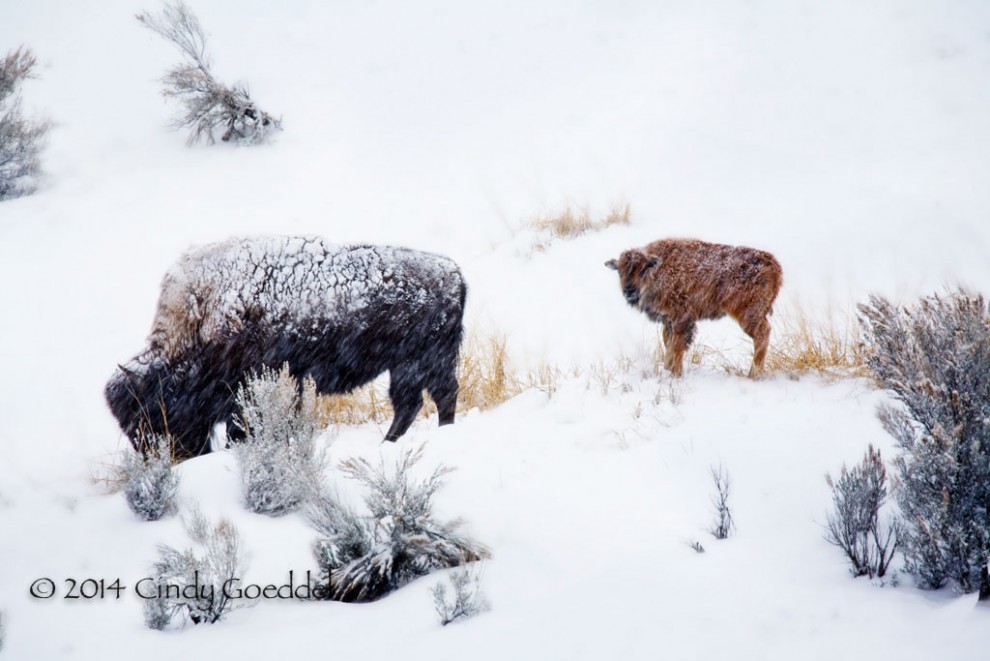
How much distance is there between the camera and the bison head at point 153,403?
377cm

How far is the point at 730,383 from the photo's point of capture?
394 cm

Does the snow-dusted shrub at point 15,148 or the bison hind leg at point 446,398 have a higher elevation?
the snow-dusted shrub at point 15,148

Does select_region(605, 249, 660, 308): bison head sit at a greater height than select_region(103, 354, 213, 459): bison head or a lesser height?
greater

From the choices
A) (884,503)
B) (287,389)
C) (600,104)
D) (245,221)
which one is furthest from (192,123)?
(884,503)

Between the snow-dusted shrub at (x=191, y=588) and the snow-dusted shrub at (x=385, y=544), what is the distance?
33cm

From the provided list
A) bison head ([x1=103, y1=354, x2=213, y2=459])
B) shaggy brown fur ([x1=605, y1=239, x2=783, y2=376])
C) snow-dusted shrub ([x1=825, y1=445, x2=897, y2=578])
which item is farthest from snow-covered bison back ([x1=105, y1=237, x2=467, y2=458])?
snow-dusted shrub ([x1=825, y1=445, x2=897, y2=578])

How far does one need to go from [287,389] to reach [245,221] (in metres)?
7.54

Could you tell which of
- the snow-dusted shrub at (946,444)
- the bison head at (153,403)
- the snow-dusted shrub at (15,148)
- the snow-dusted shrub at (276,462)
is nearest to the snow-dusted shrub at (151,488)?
the snow-dusted shrub at (276,462)

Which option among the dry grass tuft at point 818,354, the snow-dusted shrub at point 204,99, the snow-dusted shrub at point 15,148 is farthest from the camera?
the snow-dusted shrub at point 204,99

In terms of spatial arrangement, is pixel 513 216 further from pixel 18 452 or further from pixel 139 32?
pixel 139 32

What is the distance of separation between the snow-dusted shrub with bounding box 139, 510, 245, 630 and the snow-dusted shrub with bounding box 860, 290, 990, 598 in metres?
2.24

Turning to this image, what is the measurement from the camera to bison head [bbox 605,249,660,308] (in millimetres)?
4254

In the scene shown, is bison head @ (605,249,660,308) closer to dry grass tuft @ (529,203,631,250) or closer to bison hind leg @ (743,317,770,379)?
bison hind leg @ (743,317,770,379)

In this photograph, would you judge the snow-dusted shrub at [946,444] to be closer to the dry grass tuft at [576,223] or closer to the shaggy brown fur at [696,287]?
the shaggy brown fur at [696,287]
